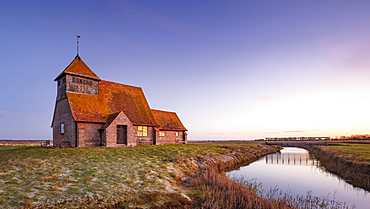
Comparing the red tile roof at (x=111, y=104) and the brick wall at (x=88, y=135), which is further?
the red tile roof at (x=111, y=104)

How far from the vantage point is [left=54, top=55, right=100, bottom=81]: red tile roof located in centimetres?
2698

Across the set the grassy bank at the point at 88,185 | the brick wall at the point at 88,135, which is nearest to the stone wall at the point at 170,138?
the brick wall at the point at 88,135

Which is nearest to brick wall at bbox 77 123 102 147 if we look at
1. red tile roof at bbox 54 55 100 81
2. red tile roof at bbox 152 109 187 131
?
red tile roof at bbox 54 55 100 81

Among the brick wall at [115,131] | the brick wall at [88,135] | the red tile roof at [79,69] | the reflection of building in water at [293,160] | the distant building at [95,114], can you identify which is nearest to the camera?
the brick wall at [88,135]

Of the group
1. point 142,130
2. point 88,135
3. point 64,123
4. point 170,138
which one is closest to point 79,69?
point 64,123

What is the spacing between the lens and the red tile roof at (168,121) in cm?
3788

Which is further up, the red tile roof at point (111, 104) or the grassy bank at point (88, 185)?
the red tile roof at point (111, 104)

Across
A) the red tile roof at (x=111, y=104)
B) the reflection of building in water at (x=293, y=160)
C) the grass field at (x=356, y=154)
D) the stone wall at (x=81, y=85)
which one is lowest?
the reflection of building in water at (x=293, y=160)

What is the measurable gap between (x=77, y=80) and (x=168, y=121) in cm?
1841

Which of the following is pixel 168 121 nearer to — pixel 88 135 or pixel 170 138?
pixel 170 138

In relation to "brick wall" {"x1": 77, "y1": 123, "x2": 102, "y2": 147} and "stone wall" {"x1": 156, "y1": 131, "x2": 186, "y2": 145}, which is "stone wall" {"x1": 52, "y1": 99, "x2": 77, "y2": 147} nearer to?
"brick wall" {"x1": 77, "y1": 123, "x2": 102, "y2": 147}

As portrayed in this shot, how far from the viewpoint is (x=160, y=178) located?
12211 mm

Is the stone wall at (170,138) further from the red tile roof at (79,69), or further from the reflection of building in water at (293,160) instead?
the reflection of building in water at (293,160)

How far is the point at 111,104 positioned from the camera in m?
30.3
